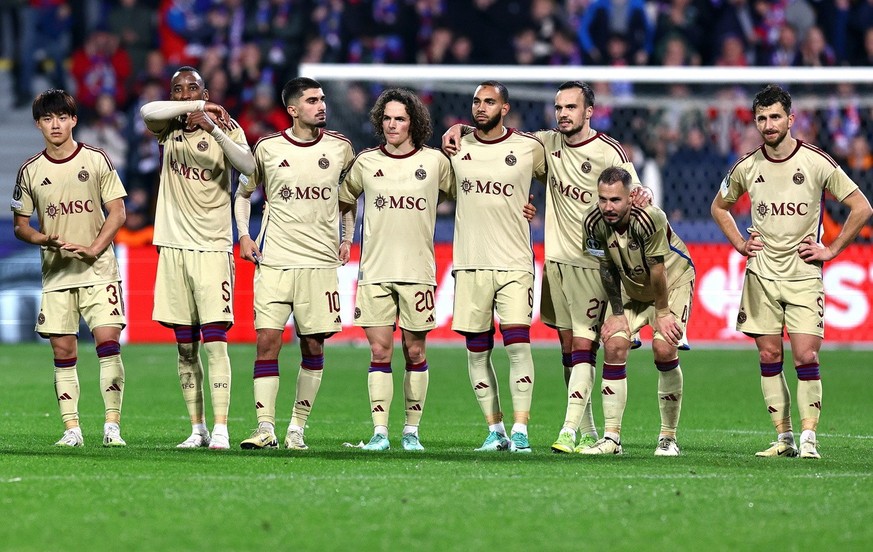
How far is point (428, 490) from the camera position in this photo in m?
7.12

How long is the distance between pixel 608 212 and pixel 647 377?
23.0ft

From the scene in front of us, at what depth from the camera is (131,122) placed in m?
22.4

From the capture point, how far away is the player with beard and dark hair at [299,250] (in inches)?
361

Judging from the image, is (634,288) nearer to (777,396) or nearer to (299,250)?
(777,396)

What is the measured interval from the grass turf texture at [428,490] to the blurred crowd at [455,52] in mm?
9626

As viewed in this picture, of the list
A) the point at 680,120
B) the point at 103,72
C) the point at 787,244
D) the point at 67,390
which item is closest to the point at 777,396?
the point at 787,244

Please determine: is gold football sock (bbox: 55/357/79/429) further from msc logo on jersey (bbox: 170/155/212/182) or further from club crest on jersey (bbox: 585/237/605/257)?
club crest on jersey (bbox: 585/237/605/257)

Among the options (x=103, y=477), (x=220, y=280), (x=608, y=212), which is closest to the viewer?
(x=103, y=477)

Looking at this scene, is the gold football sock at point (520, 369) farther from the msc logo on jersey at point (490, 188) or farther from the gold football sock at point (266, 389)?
the gold football sock at point (266, 389)

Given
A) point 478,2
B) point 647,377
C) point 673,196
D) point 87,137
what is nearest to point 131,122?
point 87,137

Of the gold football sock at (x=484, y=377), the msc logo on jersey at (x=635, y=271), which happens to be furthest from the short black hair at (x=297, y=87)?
the msc logo on jersey at (x=635, y=271)

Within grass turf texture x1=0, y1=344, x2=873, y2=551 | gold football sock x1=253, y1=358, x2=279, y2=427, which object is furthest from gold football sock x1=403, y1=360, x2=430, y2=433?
gold football sock x1=253, y1=358, x2=279, y2=427

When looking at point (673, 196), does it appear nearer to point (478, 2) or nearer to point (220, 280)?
point (478, 2)

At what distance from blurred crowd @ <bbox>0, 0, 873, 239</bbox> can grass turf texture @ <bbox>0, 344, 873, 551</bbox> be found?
9.63 metres
